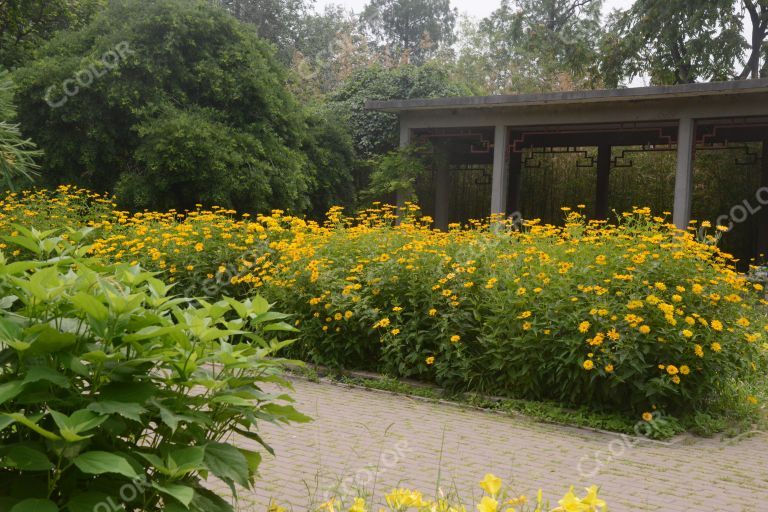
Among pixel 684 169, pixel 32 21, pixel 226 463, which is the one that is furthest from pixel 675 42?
pixel 226 463

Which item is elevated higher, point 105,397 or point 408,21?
point 408,21

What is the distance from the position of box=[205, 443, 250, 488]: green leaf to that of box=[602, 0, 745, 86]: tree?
913 inches

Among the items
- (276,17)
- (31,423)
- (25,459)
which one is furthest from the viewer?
(276,17)

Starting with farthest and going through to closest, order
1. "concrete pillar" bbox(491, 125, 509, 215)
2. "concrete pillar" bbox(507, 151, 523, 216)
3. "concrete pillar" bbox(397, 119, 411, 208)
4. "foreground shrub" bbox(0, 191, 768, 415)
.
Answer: "concrete pillar" bbox(507, 151, 523, 216) < "concrete pillar" bbox(397, 119, 411, 208) < "concrete pillar" bbox(491, 125, 509, 215) < "foreground shrub" bbox(0, 191, 768, 415)

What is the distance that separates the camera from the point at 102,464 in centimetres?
181

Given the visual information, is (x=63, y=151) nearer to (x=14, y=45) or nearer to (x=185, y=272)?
(x=14, y=45)

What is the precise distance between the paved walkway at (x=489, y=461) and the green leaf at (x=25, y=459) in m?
1.93

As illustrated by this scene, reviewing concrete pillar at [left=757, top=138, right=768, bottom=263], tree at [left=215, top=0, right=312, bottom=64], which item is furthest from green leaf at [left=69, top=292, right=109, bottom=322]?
tree at [left=215, top=0, right=312, bottom=64]

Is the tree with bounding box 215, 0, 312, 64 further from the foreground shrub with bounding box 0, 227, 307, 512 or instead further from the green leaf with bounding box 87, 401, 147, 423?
the green leaf with bounding box 87, 401, 147, 423

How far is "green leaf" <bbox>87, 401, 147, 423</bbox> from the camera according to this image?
1.87 meters

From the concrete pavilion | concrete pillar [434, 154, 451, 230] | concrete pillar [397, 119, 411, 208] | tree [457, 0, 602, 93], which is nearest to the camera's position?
the concrete pavilion

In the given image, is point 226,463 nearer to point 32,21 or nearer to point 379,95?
point 379,95

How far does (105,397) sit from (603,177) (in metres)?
16.8

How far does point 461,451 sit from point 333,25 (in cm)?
3727
